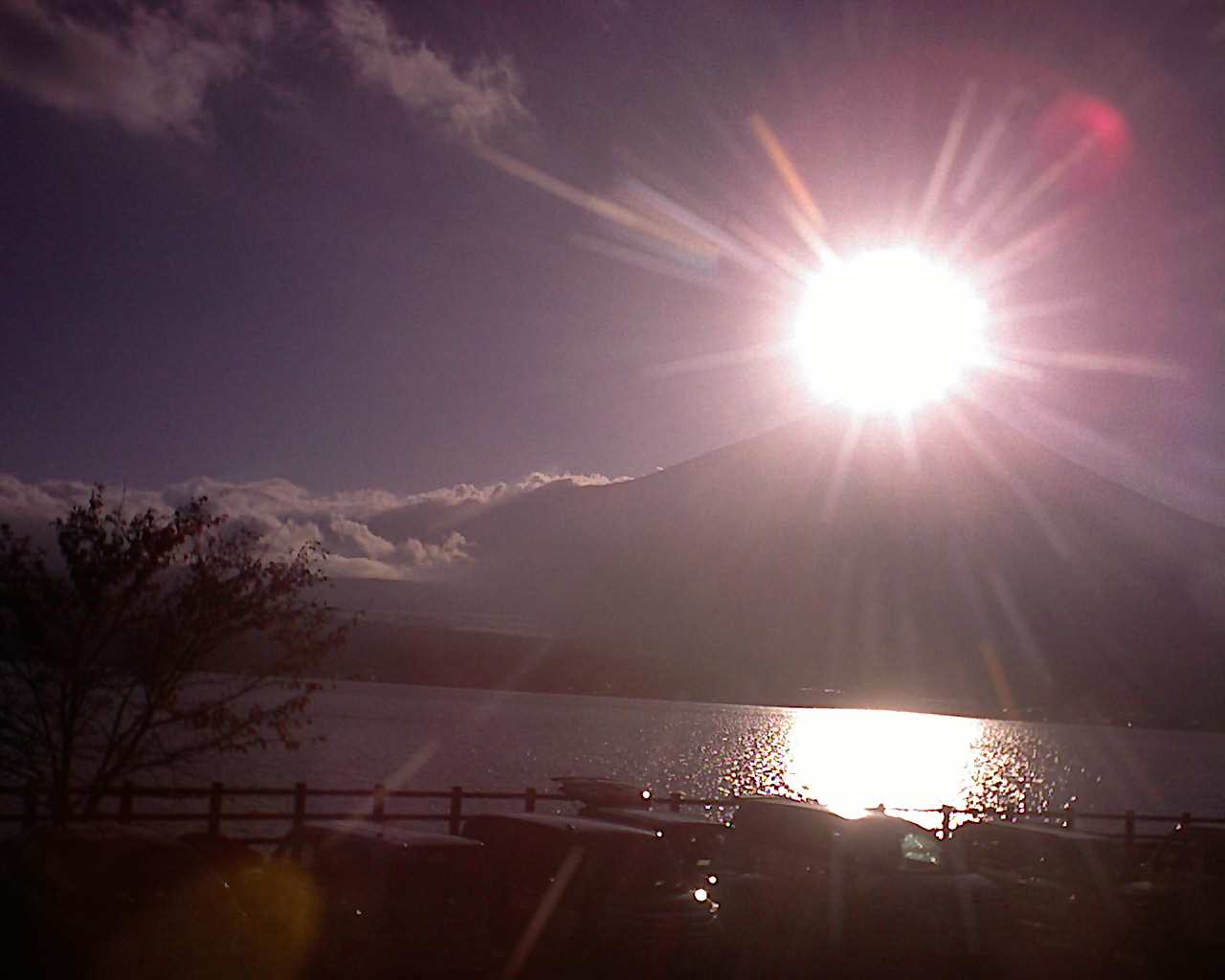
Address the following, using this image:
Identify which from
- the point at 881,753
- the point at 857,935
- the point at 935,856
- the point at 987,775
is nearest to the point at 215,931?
the point at 857,935

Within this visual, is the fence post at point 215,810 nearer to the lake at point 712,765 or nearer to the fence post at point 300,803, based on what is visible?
the fence post at point 300,803

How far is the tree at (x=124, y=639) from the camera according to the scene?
16.4 m

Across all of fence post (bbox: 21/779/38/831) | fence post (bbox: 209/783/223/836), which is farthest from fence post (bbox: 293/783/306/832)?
fence post (bbox: 21/779/38/831)

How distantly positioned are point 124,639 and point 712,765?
8724 centimetres

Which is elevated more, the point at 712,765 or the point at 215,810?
the point at 712,765

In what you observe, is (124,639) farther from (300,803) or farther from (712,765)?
(712,765)

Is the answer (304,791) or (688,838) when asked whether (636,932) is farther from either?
(304,791)

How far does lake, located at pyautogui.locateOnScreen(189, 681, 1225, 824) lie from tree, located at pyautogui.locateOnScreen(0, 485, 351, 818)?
9.33 meters

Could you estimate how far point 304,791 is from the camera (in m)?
19.1

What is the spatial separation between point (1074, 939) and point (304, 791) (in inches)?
460

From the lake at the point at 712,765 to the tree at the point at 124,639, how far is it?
30.6ft

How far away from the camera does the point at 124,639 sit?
17.1 m

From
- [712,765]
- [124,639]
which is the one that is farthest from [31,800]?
[712,765]

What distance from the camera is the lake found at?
7475 centimetres
